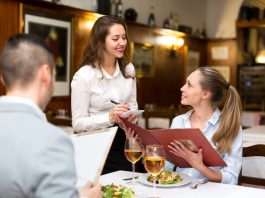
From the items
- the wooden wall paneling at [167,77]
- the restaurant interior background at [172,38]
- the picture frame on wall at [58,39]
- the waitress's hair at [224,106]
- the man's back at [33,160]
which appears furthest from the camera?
the wooden wall paneling at [167,77]

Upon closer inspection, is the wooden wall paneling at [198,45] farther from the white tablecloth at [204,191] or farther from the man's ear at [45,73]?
the man's ear at [45,73]

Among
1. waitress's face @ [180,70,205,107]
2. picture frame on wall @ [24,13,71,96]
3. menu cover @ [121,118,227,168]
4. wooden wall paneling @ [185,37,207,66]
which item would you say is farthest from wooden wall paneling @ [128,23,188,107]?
menu cover @ [121,118,227,168]

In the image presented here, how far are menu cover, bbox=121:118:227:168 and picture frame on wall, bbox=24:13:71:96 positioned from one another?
353 centimetres

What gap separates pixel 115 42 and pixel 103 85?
0.28 metres

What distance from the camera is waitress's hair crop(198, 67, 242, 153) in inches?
87.0

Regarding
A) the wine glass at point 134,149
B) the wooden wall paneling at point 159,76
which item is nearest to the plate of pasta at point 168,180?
the wine glass at point 134,149

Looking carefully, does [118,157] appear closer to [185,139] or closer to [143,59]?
[185,139]

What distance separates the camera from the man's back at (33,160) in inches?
38.4

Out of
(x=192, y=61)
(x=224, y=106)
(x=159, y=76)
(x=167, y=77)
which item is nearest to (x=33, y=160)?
(x=224, y=106)

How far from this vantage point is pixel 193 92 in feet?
7.82

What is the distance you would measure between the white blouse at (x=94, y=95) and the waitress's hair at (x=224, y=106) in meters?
0.54

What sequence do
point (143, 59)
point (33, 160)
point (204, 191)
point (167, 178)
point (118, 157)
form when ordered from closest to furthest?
point (33, 160)
point (204, 191)
point (167, 178)
point (118, 157)
point (143, 59)

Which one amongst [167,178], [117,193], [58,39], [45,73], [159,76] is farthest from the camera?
[159,76]

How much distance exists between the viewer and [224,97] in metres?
2.38
